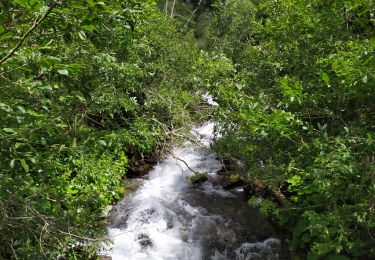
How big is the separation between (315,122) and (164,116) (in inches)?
187

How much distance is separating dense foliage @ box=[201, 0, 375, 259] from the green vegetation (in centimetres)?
2

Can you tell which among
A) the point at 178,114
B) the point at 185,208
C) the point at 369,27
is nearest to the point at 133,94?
the point at 178,114

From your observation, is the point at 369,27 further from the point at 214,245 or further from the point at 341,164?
the point at 214,245

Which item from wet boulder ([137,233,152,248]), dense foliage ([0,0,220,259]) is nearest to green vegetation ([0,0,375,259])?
dense foliage ([0,0,220,259])

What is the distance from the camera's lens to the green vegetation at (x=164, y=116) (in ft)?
8.38

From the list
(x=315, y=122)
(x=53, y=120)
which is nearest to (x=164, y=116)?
(x=315, y=122)

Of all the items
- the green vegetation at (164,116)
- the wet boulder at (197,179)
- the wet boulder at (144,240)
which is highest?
the green vegetation at (164,116)

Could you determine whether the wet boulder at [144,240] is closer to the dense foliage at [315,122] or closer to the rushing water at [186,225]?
the rushing water at [186,225]

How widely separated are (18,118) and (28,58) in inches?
17.3

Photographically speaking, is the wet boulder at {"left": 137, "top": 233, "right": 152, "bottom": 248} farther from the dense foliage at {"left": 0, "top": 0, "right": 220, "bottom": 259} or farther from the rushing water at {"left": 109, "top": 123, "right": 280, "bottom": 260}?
the dense foliage at {"left": 0, "top": 0, "right": 220, "bottom": 259}

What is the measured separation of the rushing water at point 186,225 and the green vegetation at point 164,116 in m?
0.92

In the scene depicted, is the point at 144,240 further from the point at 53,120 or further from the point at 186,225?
the point at 53,120

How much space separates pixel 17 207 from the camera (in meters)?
2.74

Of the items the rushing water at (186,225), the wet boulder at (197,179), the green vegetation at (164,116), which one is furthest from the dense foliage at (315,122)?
the wet boulder at (197,179)
